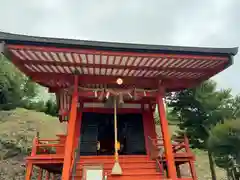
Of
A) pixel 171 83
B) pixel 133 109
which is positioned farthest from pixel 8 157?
pixel 171 83

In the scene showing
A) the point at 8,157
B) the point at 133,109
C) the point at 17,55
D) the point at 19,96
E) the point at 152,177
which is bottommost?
the point at 152,177

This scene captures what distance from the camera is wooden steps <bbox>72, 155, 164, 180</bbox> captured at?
6.73 metres

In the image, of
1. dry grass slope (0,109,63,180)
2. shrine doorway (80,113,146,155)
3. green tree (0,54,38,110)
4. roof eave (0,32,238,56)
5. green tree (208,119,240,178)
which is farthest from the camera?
green tree (0,54,38,110)

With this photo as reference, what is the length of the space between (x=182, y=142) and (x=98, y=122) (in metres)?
3.06

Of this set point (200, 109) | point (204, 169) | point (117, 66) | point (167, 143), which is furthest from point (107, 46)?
point (204, 169)

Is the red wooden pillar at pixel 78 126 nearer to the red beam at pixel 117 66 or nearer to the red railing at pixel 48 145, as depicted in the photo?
the red railing at pixel 48 145

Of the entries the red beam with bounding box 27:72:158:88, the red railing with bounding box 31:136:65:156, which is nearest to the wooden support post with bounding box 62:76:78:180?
the red beam with bounding box 27:72:158:88

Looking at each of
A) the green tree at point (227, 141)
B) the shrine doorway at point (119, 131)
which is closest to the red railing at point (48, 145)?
the shrine doorway at point (119, 131)

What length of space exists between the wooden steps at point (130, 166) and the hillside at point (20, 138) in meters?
6.53

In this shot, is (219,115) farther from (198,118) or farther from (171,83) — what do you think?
(171,83)

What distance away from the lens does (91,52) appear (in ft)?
18.4

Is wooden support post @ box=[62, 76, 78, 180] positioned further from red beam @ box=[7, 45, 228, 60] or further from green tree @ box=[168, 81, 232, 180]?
green tree @ box=[168, 81, 232, 180]

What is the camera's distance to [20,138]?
1437 centimetres

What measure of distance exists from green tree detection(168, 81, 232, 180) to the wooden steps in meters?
5.20
